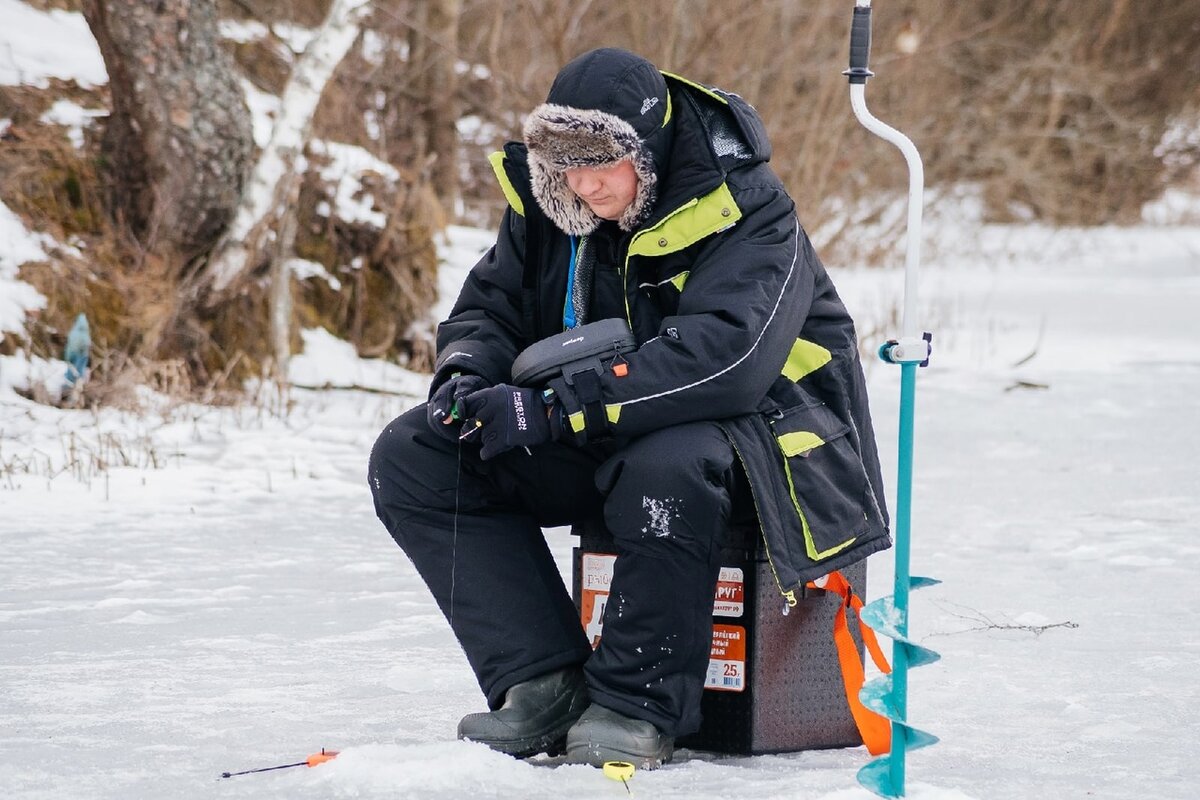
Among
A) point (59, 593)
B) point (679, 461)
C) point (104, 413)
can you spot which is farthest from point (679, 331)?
point (104, 413)

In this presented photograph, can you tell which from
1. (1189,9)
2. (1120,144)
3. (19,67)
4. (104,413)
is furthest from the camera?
(1189,9)

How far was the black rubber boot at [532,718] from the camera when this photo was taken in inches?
101

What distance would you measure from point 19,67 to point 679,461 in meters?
5.73

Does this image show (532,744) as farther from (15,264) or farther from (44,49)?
(44,49)

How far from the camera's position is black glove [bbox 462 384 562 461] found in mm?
2475

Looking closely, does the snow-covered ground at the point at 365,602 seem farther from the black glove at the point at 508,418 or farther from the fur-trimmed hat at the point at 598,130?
the fur-trimmed hat at the point at 598,130

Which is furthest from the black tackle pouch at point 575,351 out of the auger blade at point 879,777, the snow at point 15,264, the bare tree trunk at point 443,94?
the bare tree trunk at point 443,94

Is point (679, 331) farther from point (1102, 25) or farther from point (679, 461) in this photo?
point (1102, 25)

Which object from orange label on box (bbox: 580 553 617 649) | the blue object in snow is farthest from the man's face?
the blue object in snow

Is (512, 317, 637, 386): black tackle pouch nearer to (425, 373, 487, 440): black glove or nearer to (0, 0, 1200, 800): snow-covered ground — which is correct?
(425, 373, 487, 440): black glove

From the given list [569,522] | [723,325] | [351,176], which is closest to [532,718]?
[569,522]

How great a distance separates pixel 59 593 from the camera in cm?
375

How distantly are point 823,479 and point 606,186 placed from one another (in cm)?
65

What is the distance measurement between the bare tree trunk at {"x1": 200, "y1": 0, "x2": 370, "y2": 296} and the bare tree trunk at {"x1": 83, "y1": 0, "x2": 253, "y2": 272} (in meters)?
0.09
